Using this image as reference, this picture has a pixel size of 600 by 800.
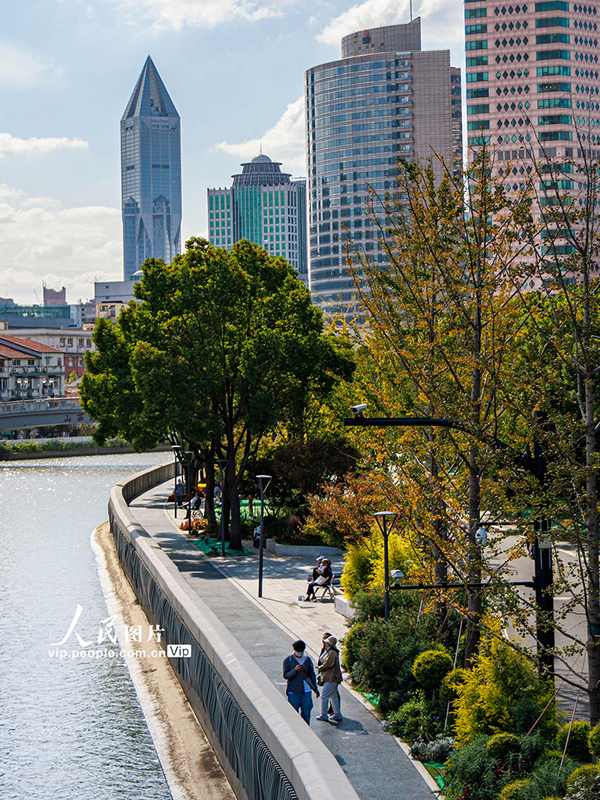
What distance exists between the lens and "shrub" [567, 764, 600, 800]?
9985mm

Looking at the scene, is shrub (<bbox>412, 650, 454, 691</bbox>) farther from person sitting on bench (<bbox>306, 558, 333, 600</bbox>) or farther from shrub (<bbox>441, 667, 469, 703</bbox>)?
person sitting on bench (<bbox>306, 558, 333, 600</bbox>)

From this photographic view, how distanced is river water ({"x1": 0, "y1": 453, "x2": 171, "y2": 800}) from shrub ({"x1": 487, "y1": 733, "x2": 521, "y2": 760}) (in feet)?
21.2

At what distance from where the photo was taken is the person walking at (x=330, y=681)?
A: 15555 millimetres

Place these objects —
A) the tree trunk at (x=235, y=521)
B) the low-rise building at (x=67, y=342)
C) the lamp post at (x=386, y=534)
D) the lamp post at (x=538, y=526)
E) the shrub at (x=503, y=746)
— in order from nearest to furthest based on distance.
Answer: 1. the shrub at (x=503, y=746)
2. the lamp post at (x=538, y=526)
3. the lamp post at (x=386, y=534)
4. the tree trunk at (x=235, y=521)
5. the low-rise building at (x=67, y=342)

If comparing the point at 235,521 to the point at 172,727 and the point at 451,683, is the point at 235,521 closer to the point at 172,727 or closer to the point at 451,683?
the point at 172,727

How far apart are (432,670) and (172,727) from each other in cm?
592

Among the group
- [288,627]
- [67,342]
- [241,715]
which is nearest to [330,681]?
[241,715]

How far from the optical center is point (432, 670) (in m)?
15.7

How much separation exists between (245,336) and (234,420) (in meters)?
3.48

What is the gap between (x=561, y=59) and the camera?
140625mm

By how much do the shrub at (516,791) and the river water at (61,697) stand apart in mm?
7158

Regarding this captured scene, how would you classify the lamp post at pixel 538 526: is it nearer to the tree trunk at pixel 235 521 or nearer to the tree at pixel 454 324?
the tree at pixel 454 324

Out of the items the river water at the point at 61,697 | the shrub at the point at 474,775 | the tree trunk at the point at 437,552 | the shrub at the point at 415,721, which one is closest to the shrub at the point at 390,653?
the tree trunk at the point at 437,552

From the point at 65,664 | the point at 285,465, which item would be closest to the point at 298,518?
the point at 285,465
